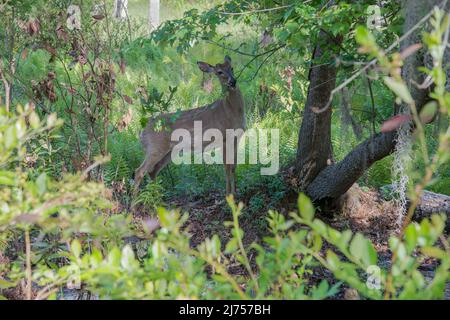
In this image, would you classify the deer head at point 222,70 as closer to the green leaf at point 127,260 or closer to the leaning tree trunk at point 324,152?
the leaning tree trunk at point 324,152

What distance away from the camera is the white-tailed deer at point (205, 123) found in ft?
25.1

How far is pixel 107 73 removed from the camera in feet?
15.4

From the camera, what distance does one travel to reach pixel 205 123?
313 inches

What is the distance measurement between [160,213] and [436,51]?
84cm

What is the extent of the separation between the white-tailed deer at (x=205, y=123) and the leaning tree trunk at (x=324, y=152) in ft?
3.36

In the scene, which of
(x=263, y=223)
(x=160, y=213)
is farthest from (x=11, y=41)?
(x=160, y=213)

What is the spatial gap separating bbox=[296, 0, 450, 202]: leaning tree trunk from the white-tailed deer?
1025mm

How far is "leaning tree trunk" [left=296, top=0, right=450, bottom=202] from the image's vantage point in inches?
220

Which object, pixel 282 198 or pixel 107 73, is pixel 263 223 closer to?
pixel 282 198

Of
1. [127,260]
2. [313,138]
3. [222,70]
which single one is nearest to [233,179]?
[313,138]

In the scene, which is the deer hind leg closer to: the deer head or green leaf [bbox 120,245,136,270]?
the deer head

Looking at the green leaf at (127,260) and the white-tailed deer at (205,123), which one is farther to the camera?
the white-tailed deer at (205,123)

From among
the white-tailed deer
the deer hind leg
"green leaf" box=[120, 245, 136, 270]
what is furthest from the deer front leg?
"green leaf" box=[120, 245, 136, 270]

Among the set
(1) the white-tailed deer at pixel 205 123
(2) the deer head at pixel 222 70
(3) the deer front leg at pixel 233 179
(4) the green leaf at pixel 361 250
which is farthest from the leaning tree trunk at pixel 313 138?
(4) the green leaf at pixel 361 250
